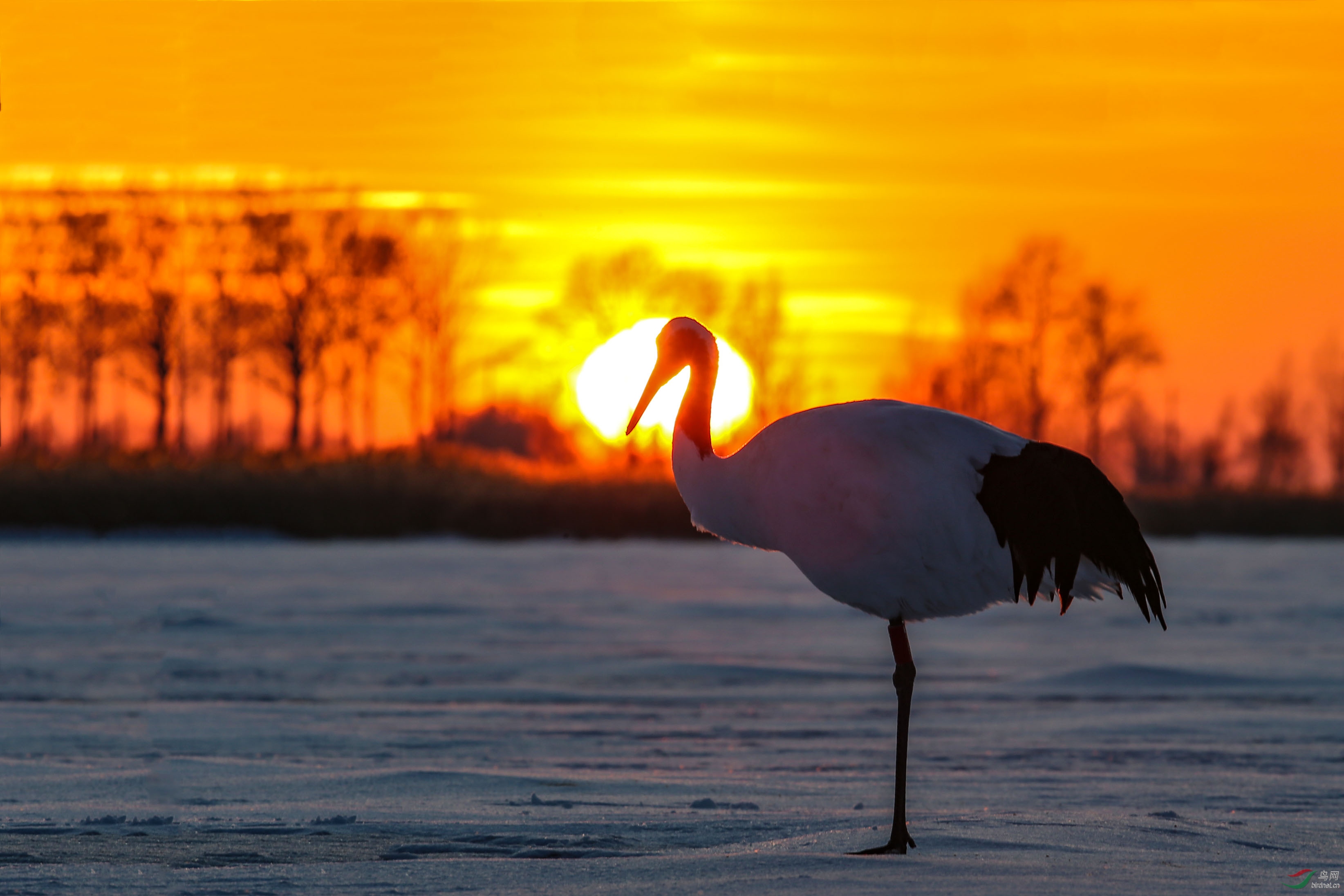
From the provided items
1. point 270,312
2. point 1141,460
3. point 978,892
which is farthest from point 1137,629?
point 1141,460

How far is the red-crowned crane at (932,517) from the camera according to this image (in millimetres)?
6230

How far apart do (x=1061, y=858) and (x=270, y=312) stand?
44203mm

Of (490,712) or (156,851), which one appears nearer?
(156,851)

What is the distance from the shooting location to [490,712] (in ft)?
33.0

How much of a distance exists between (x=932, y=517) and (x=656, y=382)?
174 cm

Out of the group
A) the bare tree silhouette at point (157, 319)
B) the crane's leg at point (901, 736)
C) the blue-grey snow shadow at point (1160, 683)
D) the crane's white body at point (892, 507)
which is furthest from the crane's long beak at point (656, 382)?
the bare tree silhouette at point (157, 319)

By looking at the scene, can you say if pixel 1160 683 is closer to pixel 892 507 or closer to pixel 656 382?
pixel 656 382

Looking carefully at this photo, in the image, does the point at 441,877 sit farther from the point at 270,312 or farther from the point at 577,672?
the point at 270,312

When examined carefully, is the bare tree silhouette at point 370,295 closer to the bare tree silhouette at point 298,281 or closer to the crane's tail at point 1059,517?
the bare tree silhouette at point 298,281

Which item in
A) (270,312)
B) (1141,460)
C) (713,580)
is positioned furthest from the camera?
(1141,460)

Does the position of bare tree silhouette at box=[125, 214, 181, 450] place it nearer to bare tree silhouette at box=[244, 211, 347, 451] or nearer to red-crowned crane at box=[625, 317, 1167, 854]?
bare tree silhouette at box=[244, 211, 347, 451]

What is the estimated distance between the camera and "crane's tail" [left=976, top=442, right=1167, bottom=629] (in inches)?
244

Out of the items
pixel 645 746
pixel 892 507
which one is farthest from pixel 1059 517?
pixel 645 746

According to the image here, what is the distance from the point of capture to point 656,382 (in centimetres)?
758
